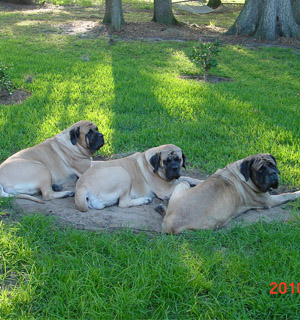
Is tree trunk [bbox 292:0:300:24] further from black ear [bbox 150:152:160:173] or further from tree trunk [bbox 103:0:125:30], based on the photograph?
black ear [bbox 150:152:160:173]

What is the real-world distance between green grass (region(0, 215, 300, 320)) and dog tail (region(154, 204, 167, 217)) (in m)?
0.79

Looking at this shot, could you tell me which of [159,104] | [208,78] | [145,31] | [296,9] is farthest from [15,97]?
[296,9]

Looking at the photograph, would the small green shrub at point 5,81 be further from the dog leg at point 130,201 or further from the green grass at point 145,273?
the green grass at point 145,273

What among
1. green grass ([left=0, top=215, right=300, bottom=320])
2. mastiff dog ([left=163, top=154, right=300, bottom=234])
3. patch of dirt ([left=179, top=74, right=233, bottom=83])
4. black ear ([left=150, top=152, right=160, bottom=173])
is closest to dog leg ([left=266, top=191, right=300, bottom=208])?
mastiff dog ([left=163, top=154, right=300, bottom=234])

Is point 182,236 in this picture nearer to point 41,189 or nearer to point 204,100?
point 41,189

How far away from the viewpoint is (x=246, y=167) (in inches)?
206

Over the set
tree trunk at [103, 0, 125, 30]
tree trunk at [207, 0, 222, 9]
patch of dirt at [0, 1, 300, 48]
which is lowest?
patch of dirt at [0, 1, 300, 48]

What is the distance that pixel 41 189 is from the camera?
5527 millimetres

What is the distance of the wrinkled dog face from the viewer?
18.1 ft

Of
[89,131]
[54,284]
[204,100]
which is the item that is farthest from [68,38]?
[54,284]

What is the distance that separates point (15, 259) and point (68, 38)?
13.9 meters

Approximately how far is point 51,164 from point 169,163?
195 centimetres

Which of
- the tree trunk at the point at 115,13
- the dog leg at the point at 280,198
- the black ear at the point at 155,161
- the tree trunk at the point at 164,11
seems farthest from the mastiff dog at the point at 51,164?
the tree trunk at the point at 164,11

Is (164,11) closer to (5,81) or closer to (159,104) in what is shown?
(159,104)
